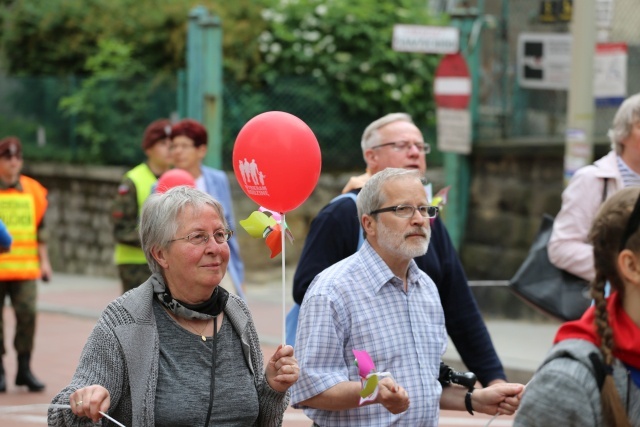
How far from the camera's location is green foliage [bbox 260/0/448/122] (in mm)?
15820

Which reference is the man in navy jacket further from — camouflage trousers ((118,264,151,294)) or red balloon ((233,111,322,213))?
camouflage trousers ((118,264,151,294))

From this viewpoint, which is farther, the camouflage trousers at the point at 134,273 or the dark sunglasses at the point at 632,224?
the camouflage trousers at the point at 134,273

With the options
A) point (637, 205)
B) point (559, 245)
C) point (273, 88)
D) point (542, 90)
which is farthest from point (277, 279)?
point (637, 205)

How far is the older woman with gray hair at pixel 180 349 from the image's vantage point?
401cm

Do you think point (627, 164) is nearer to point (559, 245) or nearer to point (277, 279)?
point (559, 245)

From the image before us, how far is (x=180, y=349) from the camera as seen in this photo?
411 cm

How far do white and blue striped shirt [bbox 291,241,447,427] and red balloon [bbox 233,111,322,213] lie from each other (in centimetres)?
46

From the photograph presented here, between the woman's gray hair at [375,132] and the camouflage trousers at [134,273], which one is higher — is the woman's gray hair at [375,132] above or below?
above

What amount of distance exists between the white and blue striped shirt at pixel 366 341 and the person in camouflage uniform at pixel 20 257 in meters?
5.52

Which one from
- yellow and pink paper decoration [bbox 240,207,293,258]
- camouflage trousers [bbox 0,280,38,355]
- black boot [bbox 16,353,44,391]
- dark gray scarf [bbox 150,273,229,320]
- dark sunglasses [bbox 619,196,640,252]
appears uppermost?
dark sunglasses [bbox 619,196,640,252]

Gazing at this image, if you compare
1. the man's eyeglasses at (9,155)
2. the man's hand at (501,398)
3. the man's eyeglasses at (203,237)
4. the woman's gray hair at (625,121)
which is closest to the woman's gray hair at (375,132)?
A: the woman's gray hair at (625,121)

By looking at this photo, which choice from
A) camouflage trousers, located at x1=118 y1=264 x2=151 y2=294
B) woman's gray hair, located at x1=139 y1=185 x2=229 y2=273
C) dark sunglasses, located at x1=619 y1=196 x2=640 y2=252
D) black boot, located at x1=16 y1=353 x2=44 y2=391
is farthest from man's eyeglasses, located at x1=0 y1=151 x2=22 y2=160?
dark sunglasses, located at x1=619 y1=196 x2=640 y2=252

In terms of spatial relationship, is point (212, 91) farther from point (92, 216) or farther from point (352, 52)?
point (92, 216)

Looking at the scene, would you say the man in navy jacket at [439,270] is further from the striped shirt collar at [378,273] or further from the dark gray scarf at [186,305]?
the dark gray scarf at [186,305]
